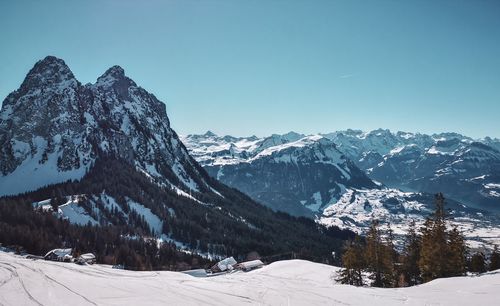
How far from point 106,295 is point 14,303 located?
7635 millimetres

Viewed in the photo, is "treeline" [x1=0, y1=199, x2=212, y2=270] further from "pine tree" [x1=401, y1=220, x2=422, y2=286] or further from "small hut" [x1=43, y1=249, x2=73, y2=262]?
"pine tree" [x1=401, y1=220, x2=422, y2=286]

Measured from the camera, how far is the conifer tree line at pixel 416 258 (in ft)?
210

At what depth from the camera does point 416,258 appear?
83625 millimetres

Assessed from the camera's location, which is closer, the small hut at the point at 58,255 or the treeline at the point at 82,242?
the small hut at the point at 58,255

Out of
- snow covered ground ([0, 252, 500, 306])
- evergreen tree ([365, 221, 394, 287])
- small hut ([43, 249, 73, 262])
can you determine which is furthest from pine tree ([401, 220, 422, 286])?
small hut ([43, 249, 73, 262])

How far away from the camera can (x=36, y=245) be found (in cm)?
14612

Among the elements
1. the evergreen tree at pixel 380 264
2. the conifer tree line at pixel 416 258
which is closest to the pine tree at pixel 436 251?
the conifer tree line at pixel 416 258

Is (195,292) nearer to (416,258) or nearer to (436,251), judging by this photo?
(436,251)

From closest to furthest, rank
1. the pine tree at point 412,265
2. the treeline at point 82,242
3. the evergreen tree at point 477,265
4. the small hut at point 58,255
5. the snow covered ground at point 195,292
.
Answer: the snow covered ground at point 195,292 < the pine tree at point 412,265 < the evergreen tree at point 477,265 < the small hut at point 58,255 < the treeline at point 82,242

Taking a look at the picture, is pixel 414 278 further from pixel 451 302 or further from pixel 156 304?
pixel 156 304

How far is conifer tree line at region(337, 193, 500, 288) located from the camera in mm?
64000

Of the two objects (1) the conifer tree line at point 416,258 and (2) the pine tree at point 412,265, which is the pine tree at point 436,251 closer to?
(1) the conifer tree line at point 416,258

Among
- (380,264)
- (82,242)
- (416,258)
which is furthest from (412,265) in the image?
(82,242)

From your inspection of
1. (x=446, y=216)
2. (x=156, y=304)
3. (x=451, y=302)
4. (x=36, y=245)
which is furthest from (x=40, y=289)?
(x=36, y=245)
